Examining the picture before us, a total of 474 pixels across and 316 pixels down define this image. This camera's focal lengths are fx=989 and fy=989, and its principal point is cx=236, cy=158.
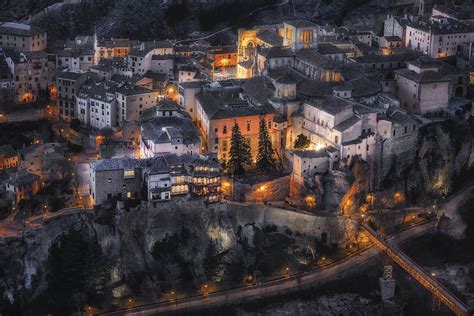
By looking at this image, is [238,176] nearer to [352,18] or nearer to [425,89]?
[425,89]

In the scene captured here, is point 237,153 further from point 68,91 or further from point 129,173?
point 68,91

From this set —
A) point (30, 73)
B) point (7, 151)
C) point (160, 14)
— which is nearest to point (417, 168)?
point (7, 151)

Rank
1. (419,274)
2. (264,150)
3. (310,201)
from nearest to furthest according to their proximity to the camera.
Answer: (419,274) < (310,201) < (264,150)

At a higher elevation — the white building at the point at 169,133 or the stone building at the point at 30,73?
the stone building at the point at 30,73

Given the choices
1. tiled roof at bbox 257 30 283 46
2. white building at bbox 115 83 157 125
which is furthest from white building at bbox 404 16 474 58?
white building at bbox 115 83 157 125

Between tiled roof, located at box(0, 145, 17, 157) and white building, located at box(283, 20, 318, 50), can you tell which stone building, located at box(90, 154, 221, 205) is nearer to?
tiled roof, located at box(0, 145, 17, 157)

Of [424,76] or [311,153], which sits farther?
[424,76]

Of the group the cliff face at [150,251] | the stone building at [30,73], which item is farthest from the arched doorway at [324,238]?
the stone building at [30,73]

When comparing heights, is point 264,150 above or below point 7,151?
above

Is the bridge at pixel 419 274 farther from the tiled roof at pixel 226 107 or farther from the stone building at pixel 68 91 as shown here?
the stone building at pixel 68 91
